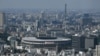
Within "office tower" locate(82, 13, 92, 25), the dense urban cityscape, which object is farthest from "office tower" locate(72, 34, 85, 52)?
"office tower" locate(82, 13, 92, 25)

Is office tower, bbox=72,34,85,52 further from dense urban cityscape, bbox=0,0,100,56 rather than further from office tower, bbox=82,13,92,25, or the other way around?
office tower, bbox=82,13,92,25

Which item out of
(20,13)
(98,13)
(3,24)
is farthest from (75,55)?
(20,13)

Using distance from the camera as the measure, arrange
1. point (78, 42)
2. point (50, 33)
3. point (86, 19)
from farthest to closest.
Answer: point (86, 19) < point (50, 33) < point (78, 42)

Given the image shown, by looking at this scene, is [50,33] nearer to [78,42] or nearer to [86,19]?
[78,42]

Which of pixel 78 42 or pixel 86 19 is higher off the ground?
pixel 86 19

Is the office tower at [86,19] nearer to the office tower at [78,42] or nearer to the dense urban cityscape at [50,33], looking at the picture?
the dense urban cityscape at [50,33]

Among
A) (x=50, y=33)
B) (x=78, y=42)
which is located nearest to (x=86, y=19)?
(x=50, y=33)

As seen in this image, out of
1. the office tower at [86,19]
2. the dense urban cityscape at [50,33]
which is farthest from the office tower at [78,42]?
the office tower at [86,19]

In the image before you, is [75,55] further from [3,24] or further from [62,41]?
[3,24]

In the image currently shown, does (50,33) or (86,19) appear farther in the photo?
(86,19)
